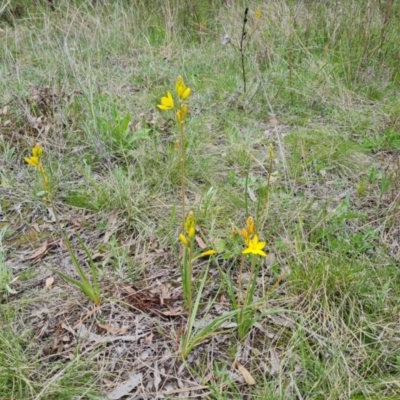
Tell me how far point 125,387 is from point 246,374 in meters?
0.39

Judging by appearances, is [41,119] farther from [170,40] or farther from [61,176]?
[170,40]

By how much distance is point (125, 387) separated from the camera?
4.14ft

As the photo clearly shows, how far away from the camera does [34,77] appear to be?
3207 millimetres

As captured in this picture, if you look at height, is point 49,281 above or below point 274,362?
above

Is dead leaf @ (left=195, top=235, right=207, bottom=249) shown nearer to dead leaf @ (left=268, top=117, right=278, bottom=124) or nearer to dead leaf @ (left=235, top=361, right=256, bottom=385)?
dead leaf @ (left=235, top=361, right=256, bottom=385)

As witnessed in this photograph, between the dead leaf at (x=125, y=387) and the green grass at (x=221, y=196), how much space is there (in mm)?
22

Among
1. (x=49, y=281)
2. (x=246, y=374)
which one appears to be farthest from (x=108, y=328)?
(x=246, y=374)

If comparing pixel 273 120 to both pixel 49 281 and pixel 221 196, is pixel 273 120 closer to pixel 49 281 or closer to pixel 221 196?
pixel 221 196

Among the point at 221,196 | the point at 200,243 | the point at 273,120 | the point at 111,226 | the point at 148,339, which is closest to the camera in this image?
the point at 148,339

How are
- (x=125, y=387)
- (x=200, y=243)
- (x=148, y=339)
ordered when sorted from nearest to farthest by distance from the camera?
(x=125, y=387) → (x=148, y=339) → (x=200, y=243)

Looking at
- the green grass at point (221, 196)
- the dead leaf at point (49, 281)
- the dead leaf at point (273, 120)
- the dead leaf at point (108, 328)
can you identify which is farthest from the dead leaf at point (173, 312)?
the dead leaf at point (273, 120)

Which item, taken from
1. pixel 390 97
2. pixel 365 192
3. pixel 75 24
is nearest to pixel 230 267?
pixel 365 192

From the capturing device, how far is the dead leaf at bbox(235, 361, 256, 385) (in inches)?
49.9

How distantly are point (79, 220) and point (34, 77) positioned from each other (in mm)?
1844
